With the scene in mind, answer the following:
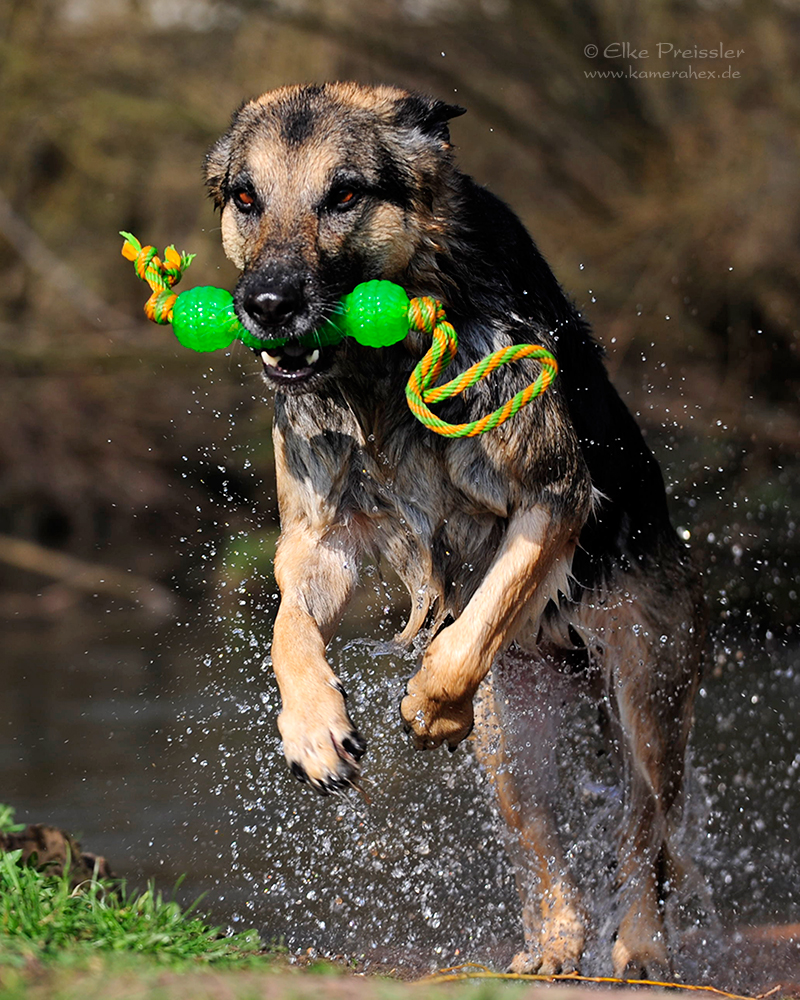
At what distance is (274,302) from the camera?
3348mm

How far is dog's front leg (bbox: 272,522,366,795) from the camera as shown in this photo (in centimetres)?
327

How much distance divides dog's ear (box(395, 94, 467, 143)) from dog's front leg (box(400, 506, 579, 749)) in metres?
1.25

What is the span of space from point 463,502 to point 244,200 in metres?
1.20

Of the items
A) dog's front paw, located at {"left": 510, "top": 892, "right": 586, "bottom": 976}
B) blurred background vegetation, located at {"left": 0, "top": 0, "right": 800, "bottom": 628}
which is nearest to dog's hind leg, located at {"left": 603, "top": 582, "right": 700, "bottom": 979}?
dog's front paw, located at {"left": 510, "top": 892, "right": 586, "bottom": 976}

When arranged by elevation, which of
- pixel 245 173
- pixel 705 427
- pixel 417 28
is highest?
pixel 417 28

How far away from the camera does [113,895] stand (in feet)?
11.7

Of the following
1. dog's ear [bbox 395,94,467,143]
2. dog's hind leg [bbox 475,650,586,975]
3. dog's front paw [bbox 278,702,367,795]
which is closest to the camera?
dog's front paw [bbox 278,702,367,795]

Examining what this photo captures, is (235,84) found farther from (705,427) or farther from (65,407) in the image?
(705,427)

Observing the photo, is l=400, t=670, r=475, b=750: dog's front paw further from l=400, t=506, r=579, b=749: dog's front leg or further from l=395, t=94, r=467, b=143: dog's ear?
l=395, t=94, r=467, b=143: dog's ear

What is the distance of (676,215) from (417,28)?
3.18 meters

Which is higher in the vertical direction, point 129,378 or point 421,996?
point 421,996

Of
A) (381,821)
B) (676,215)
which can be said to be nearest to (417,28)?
(676,215)

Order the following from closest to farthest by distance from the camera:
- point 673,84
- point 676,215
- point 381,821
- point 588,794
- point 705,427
Result: point 588,794 → point 381,821 → point 705,427 → point 676,215 → point 673,84

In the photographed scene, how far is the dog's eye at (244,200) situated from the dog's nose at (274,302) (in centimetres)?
42
